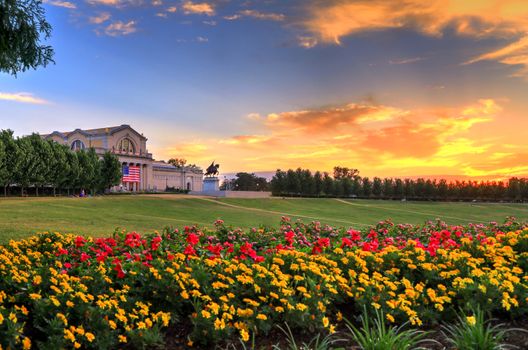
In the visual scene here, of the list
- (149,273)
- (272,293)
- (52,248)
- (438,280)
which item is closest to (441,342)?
(438,280)

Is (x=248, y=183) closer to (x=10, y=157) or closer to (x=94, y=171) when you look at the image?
(x=94, y=171)

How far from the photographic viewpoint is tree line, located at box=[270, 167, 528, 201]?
102438mm

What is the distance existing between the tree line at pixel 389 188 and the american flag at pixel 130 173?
36430mm

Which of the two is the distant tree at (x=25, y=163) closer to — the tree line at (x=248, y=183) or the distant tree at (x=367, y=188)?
the distant tree at (x=367, y=188)

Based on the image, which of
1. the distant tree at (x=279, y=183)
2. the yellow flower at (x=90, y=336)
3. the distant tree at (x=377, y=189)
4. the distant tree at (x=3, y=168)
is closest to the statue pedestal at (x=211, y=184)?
the distant tree at (x=279, y=183)

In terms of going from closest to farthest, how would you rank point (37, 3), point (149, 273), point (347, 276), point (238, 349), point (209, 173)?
point (238, 349) < point (149, 273) < point (347, 276) < point (37, 3) < point (209, 173)

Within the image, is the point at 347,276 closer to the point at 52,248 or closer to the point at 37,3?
the point at 52,248

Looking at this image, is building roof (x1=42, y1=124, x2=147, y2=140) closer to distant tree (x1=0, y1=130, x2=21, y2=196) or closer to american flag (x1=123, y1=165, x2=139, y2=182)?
american flag (x1=123, y1=165, x2=139, y2=182)

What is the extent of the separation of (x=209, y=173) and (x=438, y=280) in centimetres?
8572

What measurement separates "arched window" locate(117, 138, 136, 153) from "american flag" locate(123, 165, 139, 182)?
7.02 meters

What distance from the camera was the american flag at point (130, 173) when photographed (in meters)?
104

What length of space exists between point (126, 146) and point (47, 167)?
60690 mm

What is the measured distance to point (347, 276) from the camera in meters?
6.13

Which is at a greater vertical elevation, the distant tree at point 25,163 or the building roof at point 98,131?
the building roof at point 98,131
